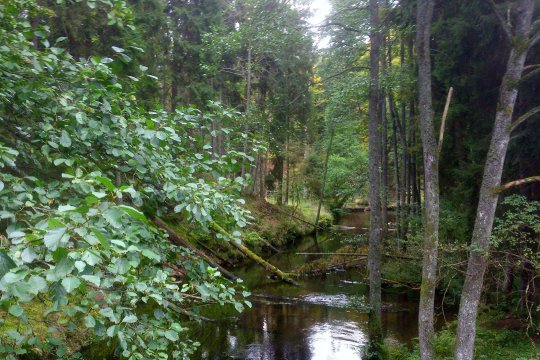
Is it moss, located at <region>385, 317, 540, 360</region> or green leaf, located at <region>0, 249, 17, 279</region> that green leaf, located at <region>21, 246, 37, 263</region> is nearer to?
green leaf, located at <region>0, 249, 17, 279</region>

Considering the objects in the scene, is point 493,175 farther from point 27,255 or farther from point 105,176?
point 27,255

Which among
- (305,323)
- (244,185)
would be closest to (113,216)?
(244,185)

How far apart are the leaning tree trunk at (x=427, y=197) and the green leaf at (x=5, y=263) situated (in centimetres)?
556

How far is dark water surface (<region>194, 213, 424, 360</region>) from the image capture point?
8805 millimetres

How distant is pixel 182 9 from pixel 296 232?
13838mm

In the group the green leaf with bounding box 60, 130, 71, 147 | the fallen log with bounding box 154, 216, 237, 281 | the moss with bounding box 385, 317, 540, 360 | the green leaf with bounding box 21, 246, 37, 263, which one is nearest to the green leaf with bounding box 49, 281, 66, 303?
the green leaf with bounding box 21, 246, 37, 263

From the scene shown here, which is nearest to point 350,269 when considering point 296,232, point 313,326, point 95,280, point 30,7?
point 313,326

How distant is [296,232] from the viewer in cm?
2411

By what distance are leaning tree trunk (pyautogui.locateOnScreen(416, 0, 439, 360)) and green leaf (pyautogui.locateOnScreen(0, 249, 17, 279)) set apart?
18.2 ft

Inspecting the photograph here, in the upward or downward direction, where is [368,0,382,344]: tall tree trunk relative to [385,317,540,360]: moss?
upward

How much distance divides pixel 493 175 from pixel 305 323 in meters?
6.76

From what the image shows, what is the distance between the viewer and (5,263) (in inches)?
57.2

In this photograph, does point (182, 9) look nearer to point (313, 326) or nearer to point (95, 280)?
point (313, 326)

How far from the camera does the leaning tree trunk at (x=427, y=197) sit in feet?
19.1
